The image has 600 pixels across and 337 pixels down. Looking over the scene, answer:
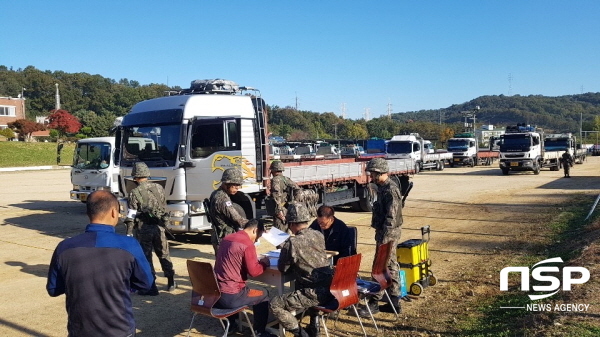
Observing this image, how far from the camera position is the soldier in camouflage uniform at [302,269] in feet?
17.5

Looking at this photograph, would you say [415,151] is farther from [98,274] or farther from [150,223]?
[98,274]

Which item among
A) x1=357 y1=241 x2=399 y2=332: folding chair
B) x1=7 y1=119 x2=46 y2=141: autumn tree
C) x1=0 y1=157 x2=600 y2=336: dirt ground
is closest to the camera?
x1=357 y1=241 x2=399 y2=332: folding chair

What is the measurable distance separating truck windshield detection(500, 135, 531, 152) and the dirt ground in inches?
321

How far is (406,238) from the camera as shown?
11758 millimetres

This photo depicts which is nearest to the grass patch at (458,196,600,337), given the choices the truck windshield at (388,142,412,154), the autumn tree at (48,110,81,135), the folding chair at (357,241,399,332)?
the folding chair at (357,241,399,332)

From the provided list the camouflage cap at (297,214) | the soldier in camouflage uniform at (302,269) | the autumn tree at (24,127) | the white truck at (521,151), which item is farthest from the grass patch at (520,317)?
the autumn tree at (24,127)

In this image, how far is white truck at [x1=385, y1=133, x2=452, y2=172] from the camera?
3450cm

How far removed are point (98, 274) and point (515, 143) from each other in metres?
31.2

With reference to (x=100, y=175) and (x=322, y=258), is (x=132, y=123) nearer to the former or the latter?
(x=100, y=175)

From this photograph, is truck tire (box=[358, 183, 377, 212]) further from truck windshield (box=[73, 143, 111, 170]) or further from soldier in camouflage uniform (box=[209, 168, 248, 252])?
soldier in camouflage uniform (box=[209, 168, 248, 252])

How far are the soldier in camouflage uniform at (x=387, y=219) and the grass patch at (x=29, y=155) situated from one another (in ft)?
148

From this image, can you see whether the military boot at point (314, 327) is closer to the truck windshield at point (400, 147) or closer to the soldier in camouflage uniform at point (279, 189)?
the soldier in camouflage uniform at point (279, 189)

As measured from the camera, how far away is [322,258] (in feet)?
18.0

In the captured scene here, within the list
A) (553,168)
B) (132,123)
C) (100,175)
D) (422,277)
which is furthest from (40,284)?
(553,168)
